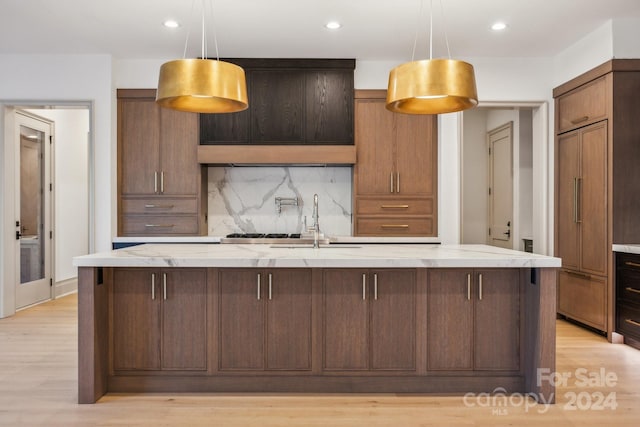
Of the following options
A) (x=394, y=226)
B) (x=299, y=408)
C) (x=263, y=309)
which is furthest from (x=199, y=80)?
(x=394, y=226)

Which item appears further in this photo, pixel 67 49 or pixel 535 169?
pixel 535 169

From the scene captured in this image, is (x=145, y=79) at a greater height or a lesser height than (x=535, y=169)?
greater

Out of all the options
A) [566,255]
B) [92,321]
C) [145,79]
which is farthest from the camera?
[145,79]

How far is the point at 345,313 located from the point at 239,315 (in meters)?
0.62

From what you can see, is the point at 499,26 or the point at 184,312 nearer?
the point at 184,312

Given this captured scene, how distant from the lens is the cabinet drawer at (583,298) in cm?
425

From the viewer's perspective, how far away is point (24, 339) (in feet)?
13.7

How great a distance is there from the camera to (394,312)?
285 cm

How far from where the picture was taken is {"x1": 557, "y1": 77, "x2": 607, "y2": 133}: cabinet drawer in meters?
4.27

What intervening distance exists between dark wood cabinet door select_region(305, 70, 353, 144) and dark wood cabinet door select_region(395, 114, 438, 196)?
545 millimetres

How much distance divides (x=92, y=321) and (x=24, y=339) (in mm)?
2009

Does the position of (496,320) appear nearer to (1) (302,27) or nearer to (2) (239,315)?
(2) (239,315)

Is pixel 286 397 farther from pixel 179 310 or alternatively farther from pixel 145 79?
pixel 145 79

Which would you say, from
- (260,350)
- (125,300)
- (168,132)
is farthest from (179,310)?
(168,132)
